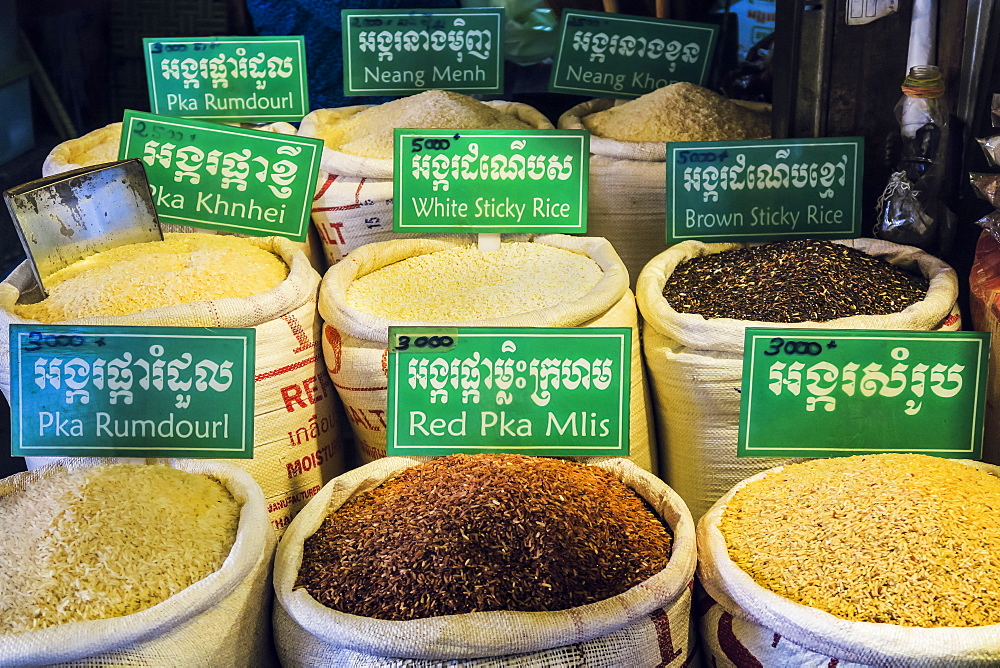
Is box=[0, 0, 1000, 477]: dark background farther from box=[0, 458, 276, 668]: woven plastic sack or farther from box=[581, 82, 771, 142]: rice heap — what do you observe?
box=[0, 458, 276, 668]: woven plastic sack

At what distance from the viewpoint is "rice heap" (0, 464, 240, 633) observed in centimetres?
98

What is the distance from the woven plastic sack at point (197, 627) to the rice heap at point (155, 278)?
294 millimetres

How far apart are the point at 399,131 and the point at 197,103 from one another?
66cm

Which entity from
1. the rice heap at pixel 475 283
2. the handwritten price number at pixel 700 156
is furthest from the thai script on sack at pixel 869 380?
the handwritten price number at pixel 700 156

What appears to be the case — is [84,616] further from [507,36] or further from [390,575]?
[507,36]

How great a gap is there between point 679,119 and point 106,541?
1.33m

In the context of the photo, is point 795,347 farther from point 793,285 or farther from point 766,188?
point 766,188

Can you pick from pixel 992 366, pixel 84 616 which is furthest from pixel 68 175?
pixel 992 366

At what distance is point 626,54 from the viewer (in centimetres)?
207

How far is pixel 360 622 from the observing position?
38.3 inches

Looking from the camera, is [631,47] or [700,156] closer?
[700,156]

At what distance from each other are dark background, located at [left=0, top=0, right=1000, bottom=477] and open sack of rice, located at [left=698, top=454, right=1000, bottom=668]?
0.59 m

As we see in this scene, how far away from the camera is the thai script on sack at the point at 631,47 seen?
2043 mm

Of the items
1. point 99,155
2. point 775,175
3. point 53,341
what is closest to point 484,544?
point 53,341
